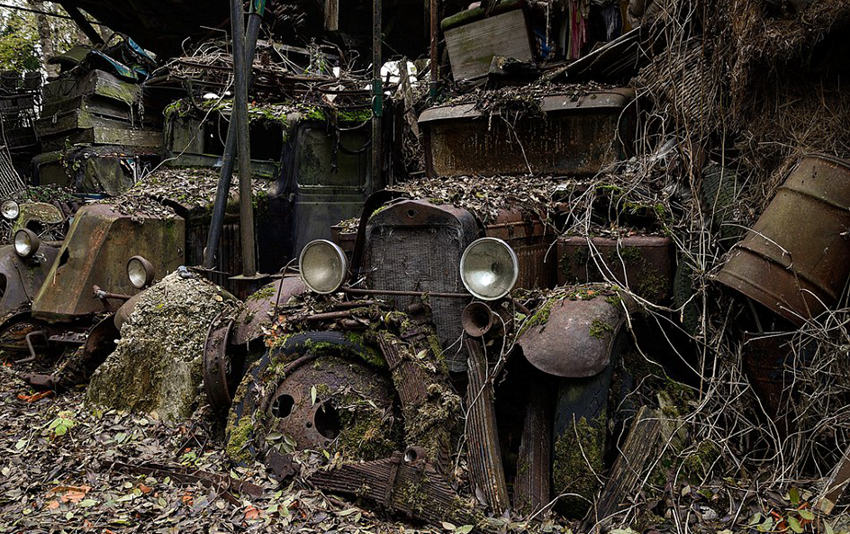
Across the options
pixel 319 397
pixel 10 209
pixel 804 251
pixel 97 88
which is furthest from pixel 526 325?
pixel 97 88

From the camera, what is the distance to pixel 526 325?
3049 mm

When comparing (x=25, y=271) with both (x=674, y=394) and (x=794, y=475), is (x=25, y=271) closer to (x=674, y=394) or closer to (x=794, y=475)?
(x=674, y=394)

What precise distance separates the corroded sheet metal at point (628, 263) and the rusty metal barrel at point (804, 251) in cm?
54

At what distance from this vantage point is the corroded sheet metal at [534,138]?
4.39 meters

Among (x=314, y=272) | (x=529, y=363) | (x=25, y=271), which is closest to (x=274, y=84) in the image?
(x=25, y=271)

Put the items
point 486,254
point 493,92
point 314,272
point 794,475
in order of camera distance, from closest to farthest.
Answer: point 794,475 → point 486,254 → point 314,272 → point 493,92

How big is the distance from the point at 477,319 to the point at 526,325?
25cm

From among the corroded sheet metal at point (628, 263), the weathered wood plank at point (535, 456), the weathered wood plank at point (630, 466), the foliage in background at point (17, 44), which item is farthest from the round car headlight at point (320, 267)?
the foliage in background at point (17, 44)

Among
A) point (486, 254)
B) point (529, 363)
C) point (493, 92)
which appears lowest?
point (529, 363)

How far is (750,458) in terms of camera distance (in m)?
3.02

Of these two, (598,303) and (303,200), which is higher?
(303,200)

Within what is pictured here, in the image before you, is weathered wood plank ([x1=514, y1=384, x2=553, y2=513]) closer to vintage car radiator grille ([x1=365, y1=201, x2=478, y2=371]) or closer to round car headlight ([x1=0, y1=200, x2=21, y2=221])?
vintage car radiator grille ([x1=365, y1=201, x2=478, y2=371])

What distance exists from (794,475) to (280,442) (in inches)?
99.3

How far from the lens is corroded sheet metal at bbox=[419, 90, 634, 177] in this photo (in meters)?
4.39
